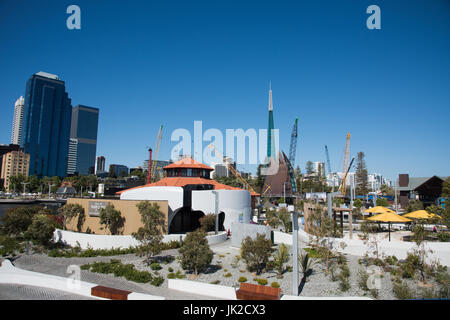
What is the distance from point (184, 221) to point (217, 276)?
16.6 meters

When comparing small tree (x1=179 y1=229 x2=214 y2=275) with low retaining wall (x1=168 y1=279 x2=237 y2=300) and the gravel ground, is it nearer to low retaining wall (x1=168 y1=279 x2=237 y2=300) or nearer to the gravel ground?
the gravel ground

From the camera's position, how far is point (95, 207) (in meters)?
26.2

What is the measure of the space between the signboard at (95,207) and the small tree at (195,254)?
1381 cm

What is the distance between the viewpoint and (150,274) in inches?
621

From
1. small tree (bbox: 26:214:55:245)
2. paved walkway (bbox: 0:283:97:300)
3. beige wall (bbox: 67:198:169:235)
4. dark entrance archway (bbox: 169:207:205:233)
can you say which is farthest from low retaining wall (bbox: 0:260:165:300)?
dark entrance archway (bbox: 169:207:205:233)

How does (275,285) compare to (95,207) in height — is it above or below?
below

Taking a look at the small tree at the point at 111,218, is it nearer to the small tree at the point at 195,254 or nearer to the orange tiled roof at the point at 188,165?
the small tree at the point at 195,254

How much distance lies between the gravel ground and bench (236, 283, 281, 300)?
2103mm

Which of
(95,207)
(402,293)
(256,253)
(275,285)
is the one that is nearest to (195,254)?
(256,253)

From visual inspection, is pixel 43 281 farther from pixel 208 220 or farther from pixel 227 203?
pixel 227 203

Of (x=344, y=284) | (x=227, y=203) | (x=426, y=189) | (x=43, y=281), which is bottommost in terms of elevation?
(x=43, y=281)

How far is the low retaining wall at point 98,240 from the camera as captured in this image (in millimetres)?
23141
